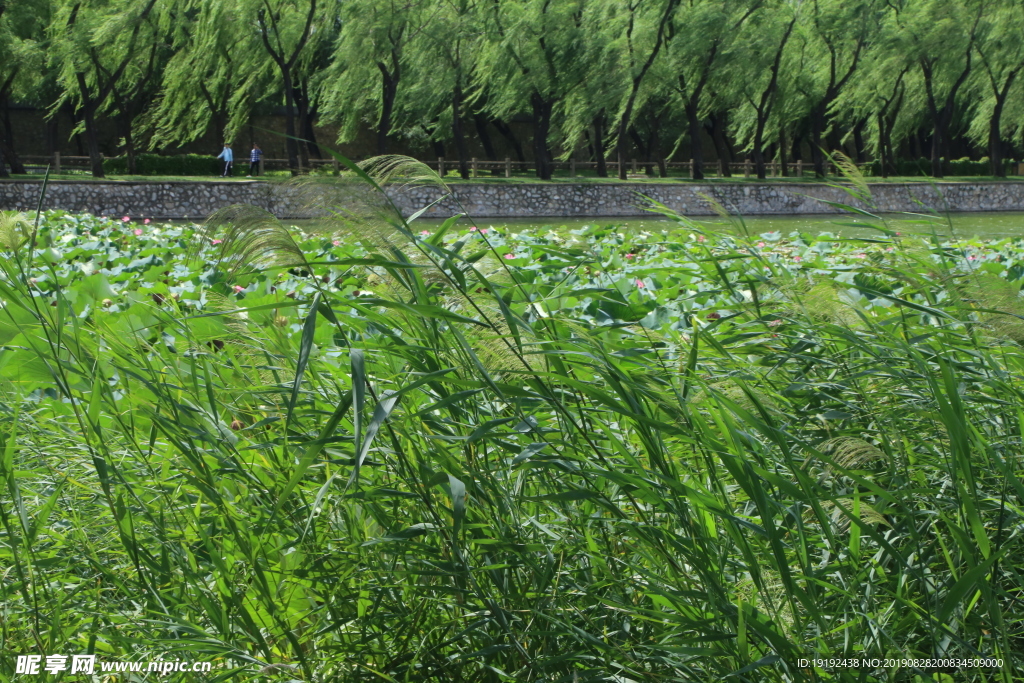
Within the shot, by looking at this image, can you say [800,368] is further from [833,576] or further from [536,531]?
[536,531]

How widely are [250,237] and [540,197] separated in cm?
2166

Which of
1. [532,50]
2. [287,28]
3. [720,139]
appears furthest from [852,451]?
[720,139]

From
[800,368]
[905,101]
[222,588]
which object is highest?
[905,101]

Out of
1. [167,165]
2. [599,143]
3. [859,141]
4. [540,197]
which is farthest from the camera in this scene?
[859,141]

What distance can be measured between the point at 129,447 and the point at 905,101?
32365mm

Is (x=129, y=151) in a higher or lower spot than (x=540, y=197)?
higher

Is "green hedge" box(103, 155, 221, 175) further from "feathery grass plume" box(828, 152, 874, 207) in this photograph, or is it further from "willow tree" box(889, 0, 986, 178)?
"feathery grass plume" box(828, 152, 874, 207)

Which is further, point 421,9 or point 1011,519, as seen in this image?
point 421,9

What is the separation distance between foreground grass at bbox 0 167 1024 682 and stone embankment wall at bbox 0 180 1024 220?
47.1 ft

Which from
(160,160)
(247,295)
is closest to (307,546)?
(247,295)

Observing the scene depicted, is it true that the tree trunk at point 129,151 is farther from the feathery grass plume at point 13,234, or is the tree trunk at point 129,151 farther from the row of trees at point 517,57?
the feathery grass plume at point 13,234

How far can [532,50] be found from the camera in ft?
76.8

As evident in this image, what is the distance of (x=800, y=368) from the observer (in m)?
2.37

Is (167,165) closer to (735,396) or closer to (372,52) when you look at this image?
(372,52)
